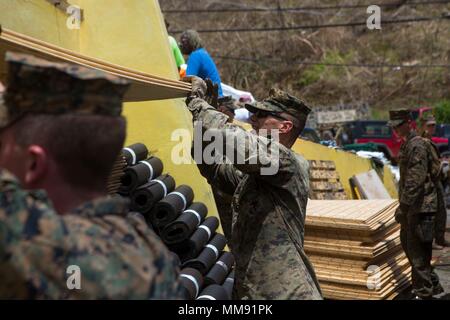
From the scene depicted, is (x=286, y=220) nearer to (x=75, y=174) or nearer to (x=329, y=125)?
(x=75, y=174)

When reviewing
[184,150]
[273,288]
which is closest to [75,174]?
[273,288]

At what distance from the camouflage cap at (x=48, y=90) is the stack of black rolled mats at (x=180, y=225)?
3.39 meters

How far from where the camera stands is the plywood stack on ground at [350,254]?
673 centimetres

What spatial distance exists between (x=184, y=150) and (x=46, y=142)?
200 inches

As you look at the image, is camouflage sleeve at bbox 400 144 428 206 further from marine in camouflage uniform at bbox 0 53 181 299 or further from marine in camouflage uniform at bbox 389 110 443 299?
marine in camouflage uniform at bbox 0 53 181 299

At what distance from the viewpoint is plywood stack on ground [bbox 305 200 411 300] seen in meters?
6.73

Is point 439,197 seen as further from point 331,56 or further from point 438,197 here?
point 331,56

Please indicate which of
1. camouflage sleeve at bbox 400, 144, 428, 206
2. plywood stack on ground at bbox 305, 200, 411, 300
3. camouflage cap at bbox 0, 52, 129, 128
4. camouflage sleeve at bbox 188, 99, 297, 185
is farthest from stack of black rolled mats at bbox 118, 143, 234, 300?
camouflage cap at bbox 0, 52, 129, 128

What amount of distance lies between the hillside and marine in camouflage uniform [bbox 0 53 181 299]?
34.8 m

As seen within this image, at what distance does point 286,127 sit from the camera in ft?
12.1

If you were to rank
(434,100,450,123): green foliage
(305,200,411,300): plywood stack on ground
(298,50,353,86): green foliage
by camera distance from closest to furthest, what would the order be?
1. (305,200,411,300): plywood stack on ground
2. (434,100,450,123): green foliage
3. (298,50,353,86): green foliage

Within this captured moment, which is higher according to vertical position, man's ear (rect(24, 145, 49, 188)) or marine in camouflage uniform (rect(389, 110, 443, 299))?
marine in camouflage uniform (rect(389, 110, 443, 299))

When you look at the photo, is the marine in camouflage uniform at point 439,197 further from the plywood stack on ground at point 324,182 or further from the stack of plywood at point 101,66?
the stack of plywood at point 101,66
